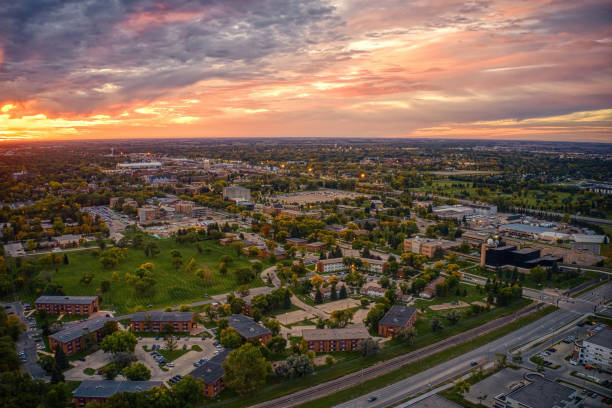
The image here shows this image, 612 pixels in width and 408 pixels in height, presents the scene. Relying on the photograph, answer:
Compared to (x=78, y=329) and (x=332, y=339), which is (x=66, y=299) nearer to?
(x=78, y=329)

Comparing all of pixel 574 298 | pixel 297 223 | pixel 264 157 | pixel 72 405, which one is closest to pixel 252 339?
pixel 72 405

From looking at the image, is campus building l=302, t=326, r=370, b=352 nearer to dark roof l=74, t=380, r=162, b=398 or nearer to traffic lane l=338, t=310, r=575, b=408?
traffic lane l=338, t=310, r=575, b=408

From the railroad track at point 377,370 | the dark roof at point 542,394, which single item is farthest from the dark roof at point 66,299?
the dark roof at point 542,394

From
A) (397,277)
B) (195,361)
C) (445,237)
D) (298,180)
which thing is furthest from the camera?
(298,180)

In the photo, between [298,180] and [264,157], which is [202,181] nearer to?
[298,180]

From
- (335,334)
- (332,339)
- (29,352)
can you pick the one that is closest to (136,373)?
(29,352)

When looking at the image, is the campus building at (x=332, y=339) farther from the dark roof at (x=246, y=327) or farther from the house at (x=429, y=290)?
the house at (x=429, y=290)
